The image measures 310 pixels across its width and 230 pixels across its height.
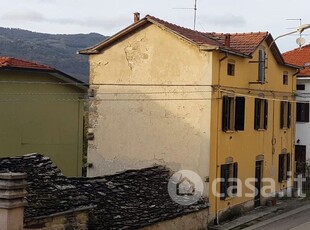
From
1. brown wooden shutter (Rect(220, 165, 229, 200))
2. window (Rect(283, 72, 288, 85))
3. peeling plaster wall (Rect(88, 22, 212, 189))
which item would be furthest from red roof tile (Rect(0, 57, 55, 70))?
window (Rect(283, 72, 288, 85))

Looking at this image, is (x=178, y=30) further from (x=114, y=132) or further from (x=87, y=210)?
(x=87, y=210)

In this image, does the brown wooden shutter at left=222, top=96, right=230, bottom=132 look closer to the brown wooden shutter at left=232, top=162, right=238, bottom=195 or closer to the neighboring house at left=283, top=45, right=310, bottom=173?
the brown wooden shutter at left=232, top=162, right=238, bottom=195

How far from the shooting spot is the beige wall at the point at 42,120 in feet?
77.6

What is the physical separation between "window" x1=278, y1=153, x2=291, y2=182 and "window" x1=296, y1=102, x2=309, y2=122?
4871 millimetres

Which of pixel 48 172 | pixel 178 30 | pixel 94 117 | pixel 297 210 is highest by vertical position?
pixel 178 30

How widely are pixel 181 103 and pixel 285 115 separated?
28.1ft

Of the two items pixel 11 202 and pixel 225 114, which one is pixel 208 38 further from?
pixel 11 202

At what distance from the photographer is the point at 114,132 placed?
23141 millimetres

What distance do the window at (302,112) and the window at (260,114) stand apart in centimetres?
764

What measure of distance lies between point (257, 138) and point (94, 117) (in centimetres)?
725

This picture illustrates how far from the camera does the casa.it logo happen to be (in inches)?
825

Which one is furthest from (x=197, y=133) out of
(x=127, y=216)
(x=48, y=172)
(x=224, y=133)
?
(x=48, y=172)

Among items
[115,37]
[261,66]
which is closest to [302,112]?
[261,66]

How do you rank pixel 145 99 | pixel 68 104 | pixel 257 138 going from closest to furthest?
pixel 145 99
pixel 257 138
pixel 68 104
